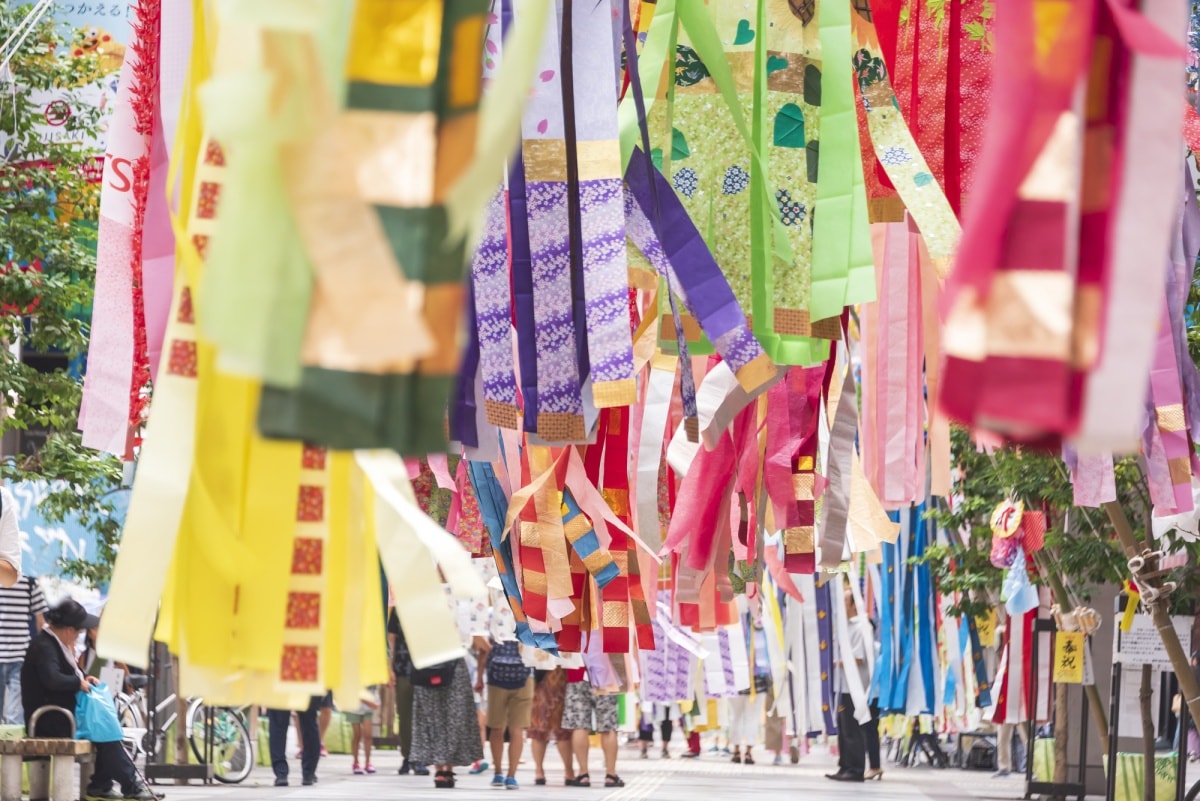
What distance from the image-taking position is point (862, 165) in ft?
12.3

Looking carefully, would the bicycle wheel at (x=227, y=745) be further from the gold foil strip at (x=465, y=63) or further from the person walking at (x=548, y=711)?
the gold foil strip at (x=465, y=63)

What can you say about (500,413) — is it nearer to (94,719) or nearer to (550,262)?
(550,262)

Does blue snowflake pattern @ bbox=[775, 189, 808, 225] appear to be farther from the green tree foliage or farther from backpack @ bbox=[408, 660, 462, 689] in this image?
backpack @ bbox=[408, 660, 462, 689]

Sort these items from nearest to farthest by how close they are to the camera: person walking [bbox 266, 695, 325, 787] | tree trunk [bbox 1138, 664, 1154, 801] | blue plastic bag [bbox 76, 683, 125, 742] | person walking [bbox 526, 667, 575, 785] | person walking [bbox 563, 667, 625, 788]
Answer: tree trunk [bbox 1138, 664, 1154, 801] < blue plastic bag [bbox 76, 683, 125, 742] < person walking [bbox 266, 695, 325, 787] < person walking [bbox 563, 667, 625, 788] < person walking [bbox 526, 667, 575, 785]

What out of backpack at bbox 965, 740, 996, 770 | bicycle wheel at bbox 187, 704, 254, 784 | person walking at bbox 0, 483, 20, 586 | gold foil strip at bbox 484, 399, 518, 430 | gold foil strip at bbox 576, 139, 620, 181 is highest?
gold foil strip at bbox 576, 139, 620, 181

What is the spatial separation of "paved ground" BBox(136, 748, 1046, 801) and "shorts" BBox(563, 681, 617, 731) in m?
0.48

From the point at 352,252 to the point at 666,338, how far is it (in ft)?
7.44

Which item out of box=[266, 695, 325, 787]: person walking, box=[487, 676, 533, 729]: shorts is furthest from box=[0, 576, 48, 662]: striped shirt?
box=[487, 676, 533, 729]: shorts

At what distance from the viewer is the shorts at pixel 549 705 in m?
13.0

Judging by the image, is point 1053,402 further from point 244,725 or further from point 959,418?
point 244,725

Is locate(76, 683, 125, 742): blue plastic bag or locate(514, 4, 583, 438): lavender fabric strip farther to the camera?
locate(76, 683, 125, 742): blue plastic bag

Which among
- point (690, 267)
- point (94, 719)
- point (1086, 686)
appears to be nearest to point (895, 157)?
point (690, 267)

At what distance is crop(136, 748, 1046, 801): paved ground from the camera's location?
1052 cm

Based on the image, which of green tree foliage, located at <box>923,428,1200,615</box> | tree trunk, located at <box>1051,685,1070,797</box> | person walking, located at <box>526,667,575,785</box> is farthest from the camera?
person walking, located at <box>526,667,575,785</box>
